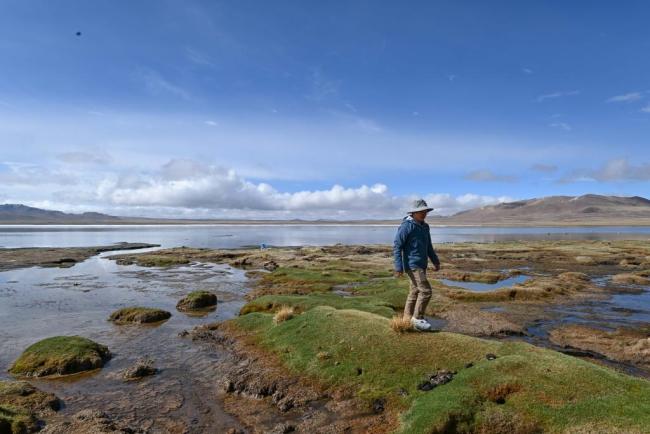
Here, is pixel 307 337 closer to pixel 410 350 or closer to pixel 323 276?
pixel 410 350

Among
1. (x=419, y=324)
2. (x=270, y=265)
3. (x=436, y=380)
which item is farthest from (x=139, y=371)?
(x=270, y=265)

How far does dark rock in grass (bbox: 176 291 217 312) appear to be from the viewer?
97.0ft

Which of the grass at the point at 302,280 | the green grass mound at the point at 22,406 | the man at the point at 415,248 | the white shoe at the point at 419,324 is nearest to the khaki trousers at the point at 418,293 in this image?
the man at the point at 415,248

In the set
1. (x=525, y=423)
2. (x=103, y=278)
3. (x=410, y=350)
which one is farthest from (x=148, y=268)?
(x=525, y=423)

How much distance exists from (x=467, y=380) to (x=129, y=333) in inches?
699

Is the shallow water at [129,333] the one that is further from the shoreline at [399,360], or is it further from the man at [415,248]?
the man at [415,248]

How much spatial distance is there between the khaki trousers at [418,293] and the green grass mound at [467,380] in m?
0.84

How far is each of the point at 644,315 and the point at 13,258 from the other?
77760mm

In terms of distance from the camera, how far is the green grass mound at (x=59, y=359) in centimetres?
1656

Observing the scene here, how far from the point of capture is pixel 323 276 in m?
42.4

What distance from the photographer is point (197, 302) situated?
30.0 m

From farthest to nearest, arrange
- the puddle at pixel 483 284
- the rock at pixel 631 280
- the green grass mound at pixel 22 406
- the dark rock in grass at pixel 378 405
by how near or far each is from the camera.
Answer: the puddle at pixel 483 284
the rock at pixel 631 280
the dark rock in grass at pixel 378 405
the green grass mound at pixel 22 406

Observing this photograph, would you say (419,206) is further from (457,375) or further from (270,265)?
(270,265)

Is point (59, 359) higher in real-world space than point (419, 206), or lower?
lower
